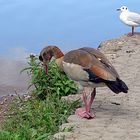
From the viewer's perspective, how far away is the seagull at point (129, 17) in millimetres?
15338

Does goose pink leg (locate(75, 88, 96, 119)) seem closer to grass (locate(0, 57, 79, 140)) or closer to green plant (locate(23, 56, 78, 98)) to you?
grass (locate(0, 57, 79, 140))

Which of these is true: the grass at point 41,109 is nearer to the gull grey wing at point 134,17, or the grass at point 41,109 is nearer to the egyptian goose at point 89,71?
the egyptian goose at point 89,71

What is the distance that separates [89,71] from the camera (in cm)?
767

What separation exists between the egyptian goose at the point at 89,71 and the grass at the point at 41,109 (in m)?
0.36

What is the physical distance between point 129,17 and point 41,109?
771cm

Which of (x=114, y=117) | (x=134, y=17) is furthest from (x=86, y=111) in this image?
(x=134, y=17)

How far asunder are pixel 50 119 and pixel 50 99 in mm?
1014

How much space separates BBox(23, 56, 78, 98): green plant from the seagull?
6168mm

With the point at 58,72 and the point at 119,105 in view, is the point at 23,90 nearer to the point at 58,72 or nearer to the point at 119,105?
the point at 58,72

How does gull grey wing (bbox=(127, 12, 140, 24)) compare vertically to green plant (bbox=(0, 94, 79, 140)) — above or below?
above

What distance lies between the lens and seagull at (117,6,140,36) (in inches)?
604

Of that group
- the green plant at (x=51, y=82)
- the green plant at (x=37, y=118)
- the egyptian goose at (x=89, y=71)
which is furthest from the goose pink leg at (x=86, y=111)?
the green plant at (x=51, y=82)

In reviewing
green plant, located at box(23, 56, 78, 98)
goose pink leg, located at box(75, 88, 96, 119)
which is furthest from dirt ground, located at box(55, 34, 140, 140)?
green plant, located at box(23, 56, 78, 98)

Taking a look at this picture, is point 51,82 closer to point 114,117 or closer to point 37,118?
point 37,118
